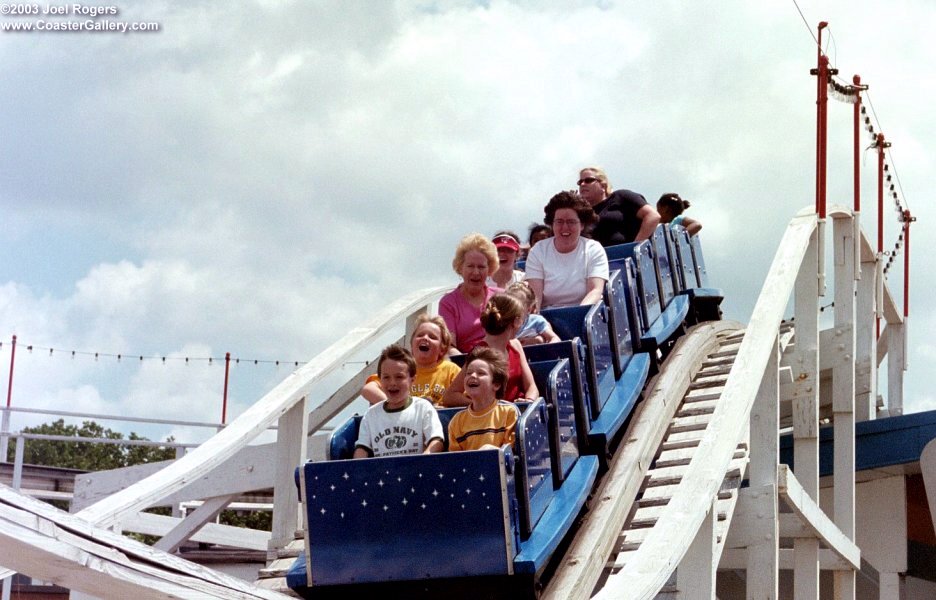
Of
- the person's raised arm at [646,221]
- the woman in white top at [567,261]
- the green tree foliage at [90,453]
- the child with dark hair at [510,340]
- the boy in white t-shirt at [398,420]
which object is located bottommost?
the green tree foliage at [90,453]

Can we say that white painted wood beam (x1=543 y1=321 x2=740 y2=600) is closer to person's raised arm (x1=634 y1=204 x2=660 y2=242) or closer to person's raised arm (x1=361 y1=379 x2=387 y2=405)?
person's raised arm (x1=634 y1=204 x2=660 y2=242)

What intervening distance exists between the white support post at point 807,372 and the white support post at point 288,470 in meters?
2.90

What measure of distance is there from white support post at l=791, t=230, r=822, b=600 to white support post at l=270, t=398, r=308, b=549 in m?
2.90

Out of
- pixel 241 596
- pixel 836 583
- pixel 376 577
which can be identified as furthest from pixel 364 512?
pixel 836 583

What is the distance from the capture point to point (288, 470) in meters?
5.43

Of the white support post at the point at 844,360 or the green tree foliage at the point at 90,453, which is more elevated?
the white support post at the point at 844,360

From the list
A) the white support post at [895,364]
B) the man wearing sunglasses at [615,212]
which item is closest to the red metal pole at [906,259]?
the white support post at [895,364]

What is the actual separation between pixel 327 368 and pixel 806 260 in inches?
114

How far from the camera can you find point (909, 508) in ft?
30.2

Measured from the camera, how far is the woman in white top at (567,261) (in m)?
6.29

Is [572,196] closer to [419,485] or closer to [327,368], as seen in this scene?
[327,368]

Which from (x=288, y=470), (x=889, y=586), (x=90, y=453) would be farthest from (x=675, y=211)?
(x=90, y=453)

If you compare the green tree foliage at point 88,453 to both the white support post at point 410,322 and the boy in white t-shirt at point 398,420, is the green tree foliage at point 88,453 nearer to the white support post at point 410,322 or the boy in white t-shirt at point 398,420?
the white support post at point 410,322

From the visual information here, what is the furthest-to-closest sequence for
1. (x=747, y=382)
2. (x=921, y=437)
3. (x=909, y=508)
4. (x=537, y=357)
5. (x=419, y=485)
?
(x=909, y=508), (x=921, y=437), (x=537, y=357), (x=747, y=382), (x=419, y=485)
